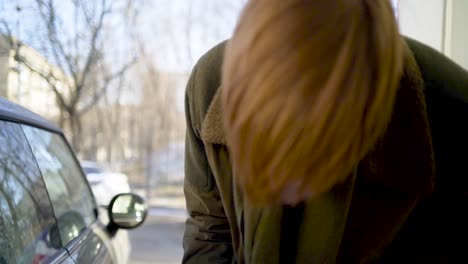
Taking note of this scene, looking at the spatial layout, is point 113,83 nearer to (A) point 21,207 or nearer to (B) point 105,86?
(B) point 105,86

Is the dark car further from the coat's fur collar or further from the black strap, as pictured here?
the coat's fur collar

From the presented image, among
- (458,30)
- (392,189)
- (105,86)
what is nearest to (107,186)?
(105,86)

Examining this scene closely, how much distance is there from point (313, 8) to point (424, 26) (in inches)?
95.9

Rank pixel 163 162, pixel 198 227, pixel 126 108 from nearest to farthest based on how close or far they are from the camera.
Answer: pixel 198 227 < pixel 126 108 < pixel 163 162

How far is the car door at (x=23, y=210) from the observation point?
1548mm

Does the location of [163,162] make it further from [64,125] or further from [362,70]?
[362,70]

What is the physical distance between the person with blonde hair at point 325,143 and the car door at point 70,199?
0.81 meters

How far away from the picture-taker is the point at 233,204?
4.64ft

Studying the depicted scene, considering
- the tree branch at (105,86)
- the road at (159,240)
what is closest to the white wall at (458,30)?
the road at (159,240)

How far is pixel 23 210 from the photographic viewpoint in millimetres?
1733

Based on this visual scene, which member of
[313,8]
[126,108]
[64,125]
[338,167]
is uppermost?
[313,8]

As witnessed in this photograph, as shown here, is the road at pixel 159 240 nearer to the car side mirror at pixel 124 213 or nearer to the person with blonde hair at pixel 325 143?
the car side mirror at pixel 124 213

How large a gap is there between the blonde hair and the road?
5983 millimetres

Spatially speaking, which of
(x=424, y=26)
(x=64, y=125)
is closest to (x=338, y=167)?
(x=424, y=26)
